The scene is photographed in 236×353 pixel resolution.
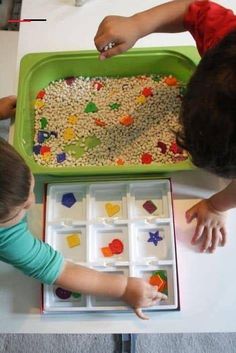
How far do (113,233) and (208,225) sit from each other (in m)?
0.16

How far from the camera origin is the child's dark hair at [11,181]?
1.87 ft

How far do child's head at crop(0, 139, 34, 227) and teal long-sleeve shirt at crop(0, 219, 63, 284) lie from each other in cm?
5

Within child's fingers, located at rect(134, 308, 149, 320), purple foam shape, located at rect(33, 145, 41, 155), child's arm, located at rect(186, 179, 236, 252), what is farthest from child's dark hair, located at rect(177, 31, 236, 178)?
purple foam shape, located at rect(33, 145, 41, 155)

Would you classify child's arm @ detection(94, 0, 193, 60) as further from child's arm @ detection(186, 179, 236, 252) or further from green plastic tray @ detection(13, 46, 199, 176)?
child's arm @ detection(186, 179, 236, 252)

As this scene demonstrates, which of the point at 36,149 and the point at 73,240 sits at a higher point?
the point at 36,149

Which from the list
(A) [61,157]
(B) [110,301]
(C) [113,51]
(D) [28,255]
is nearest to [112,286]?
(B) [110,301]

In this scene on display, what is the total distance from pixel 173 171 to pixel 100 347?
2.11ft

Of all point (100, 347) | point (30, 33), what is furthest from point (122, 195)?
point (100, 347)

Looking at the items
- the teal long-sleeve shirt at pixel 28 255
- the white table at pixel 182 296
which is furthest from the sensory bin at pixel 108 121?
the teal long-sleeve shirt at pixel 28 255

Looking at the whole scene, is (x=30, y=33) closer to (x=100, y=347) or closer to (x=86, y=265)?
(x=86, y=265)

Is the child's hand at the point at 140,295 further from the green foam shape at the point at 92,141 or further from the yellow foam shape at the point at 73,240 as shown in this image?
the green foam shape at the point at 92,141

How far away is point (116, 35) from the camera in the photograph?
776 mm

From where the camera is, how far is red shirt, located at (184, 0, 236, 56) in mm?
731

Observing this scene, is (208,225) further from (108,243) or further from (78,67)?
(78,67)
